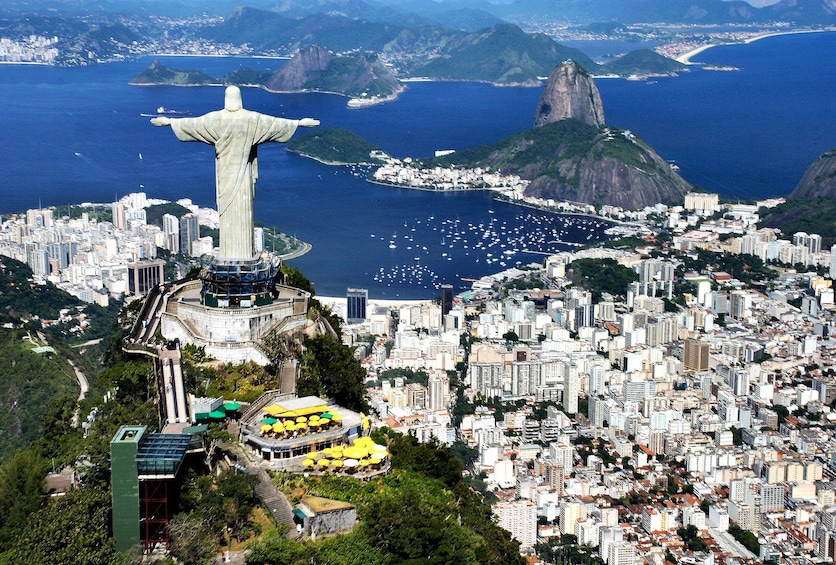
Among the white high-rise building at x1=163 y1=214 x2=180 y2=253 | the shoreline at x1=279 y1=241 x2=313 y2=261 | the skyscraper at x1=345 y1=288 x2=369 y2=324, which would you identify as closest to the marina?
the shoreline at x1=279 y1=241 x2=313 y2=261

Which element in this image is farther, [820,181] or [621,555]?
[820,181]

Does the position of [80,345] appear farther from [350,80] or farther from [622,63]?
[622,63]

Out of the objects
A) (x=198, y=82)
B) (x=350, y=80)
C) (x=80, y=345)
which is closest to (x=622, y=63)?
(x=350, y=80)

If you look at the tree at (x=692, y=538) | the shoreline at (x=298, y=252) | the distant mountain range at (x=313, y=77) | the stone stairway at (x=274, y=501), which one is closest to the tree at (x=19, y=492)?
the stone stairway at (x=274, y=501)

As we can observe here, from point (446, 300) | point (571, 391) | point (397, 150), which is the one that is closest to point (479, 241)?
point (446, 300)

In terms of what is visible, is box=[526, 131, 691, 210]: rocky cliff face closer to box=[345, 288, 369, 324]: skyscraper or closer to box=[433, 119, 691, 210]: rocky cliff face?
box=[433, 119, 691, 210]: rocky cliff face

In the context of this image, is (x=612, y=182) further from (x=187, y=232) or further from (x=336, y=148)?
(x=187, y=232)

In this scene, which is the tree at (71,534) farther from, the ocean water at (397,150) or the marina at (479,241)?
the marina at (479,241)
